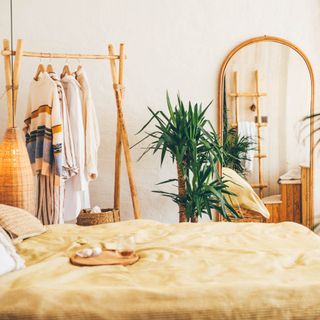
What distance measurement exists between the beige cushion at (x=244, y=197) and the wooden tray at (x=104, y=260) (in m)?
2.15

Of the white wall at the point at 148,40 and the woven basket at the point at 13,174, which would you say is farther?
the white wall at the point at 148,40

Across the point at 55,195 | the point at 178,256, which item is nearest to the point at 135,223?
the point at 178,256

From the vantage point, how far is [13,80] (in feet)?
10.2

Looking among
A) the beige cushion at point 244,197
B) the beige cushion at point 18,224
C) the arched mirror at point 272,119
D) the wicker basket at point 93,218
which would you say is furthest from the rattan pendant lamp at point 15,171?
the arched mirror at point 272,119

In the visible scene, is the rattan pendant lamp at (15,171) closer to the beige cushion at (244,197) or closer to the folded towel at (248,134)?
the beige cushion at (244,197)

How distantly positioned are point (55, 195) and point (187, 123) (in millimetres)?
1114

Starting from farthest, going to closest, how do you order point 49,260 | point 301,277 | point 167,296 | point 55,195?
point 55,195, point 49,260, point 301,277, point 167,296

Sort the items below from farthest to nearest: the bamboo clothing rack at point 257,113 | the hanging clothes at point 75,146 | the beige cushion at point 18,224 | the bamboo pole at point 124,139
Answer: the bamboo clothing rack at point 257,113
the bamboo pole at point 124,139
the hanging clothes at point 75,146
the beige cushion at point 18,224

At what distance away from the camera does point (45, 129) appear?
10.7ft

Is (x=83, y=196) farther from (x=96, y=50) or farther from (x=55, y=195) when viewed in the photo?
(x=96, y=50)

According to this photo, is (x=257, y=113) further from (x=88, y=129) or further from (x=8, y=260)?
(x=8, y=260)

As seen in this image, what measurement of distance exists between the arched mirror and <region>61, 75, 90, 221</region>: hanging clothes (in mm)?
1347

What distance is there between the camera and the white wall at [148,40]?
12.9ft

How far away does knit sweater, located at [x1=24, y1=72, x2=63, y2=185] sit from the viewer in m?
3.25
